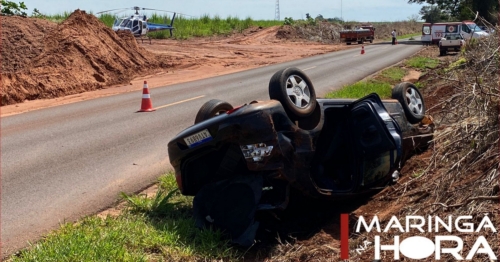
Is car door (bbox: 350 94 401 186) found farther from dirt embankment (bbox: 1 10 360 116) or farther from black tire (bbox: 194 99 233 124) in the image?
dirt embankment (bbox: 1 10 360 116)

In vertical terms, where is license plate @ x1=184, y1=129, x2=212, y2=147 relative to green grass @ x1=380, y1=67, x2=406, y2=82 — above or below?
above

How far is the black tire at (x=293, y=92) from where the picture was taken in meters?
5.36

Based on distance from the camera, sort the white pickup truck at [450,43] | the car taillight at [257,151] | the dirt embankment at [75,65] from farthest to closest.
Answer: the white pickup truck at [450,43] → the dirt embankment at [75,65] → the car taillight at [257,151]

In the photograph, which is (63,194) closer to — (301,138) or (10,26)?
(301,138)

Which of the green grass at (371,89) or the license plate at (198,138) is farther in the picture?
the green grass at (371,89)

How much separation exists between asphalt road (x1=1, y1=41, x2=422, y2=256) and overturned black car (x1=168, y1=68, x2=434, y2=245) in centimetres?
177

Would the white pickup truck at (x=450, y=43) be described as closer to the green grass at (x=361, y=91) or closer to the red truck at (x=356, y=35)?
the green grass at (x=361, y=91)

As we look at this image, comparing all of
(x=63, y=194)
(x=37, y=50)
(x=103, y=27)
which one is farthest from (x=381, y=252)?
(x=103, y=27)

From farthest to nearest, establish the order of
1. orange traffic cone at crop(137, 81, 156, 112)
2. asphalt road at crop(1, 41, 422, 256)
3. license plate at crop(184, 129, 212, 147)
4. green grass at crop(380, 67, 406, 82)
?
1. green grass at crop(380, 67, 406, 82)
2. orange traffic cone at crop(137, 81, 156, 112)
3. asphalt road at crop(1, 41, 422, 256)
4. license plate at crop(184, 129, 212, 147)

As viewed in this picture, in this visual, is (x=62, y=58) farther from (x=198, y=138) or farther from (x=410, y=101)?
(x=198, y=138)

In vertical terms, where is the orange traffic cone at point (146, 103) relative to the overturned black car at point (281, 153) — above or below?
below

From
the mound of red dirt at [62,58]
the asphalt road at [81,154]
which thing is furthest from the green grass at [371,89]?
the mound of red dirt at [62,58]

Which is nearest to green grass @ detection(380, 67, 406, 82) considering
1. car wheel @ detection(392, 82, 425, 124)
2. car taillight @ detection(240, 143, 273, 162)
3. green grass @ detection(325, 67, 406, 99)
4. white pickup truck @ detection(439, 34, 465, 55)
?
green grass @ detection(325, 67, 406, 99)

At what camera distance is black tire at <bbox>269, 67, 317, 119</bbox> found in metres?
5.36
